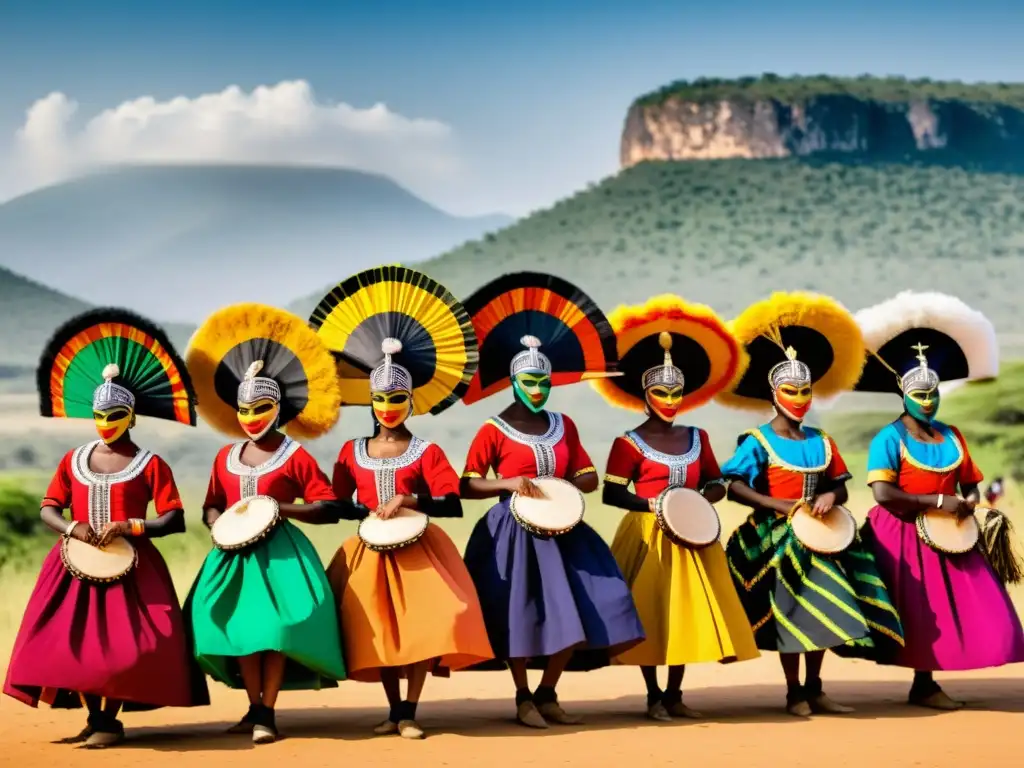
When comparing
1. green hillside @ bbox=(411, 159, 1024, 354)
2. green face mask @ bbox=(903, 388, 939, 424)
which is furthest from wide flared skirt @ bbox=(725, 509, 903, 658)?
green hillside @ bbox=(411, 159, 1024, 354)

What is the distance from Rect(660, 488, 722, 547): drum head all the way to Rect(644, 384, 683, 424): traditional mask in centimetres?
49

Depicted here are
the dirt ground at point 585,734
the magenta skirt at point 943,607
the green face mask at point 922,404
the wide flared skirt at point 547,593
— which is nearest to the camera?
the dirt ground at point 585,734

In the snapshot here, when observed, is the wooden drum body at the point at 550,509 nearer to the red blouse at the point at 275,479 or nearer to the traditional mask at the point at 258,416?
the red blouse at the point at 275,479

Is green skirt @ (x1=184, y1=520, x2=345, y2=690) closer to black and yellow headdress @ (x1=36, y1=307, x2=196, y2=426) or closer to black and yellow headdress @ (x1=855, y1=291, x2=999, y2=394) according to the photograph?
black and yellow headdress @ (x1=36, y1=307, x2=196, y2=426)

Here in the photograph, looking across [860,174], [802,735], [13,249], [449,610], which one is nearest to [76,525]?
[449,610]

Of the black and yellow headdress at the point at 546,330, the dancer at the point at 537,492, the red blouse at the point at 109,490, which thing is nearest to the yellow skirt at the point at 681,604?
the dancer at the point at 537,492

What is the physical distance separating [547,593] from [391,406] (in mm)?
1307

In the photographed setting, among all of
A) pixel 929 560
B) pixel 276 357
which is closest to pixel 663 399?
pixel 929 560

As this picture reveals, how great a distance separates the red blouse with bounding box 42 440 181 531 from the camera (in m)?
9.30

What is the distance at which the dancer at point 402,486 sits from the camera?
30.5 feet

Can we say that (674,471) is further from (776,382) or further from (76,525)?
(76,525)

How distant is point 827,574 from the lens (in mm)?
10016

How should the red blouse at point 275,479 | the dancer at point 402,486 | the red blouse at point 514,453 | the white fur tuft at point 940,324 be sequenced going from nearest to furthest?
the dancer at point 402,486 → the red blouse at point 275,479 → the red blouse at point 514,453 → the white fur tuft at point 940,324

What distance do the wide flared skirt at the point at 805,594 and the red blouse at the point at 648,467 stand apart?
0.47 metres
